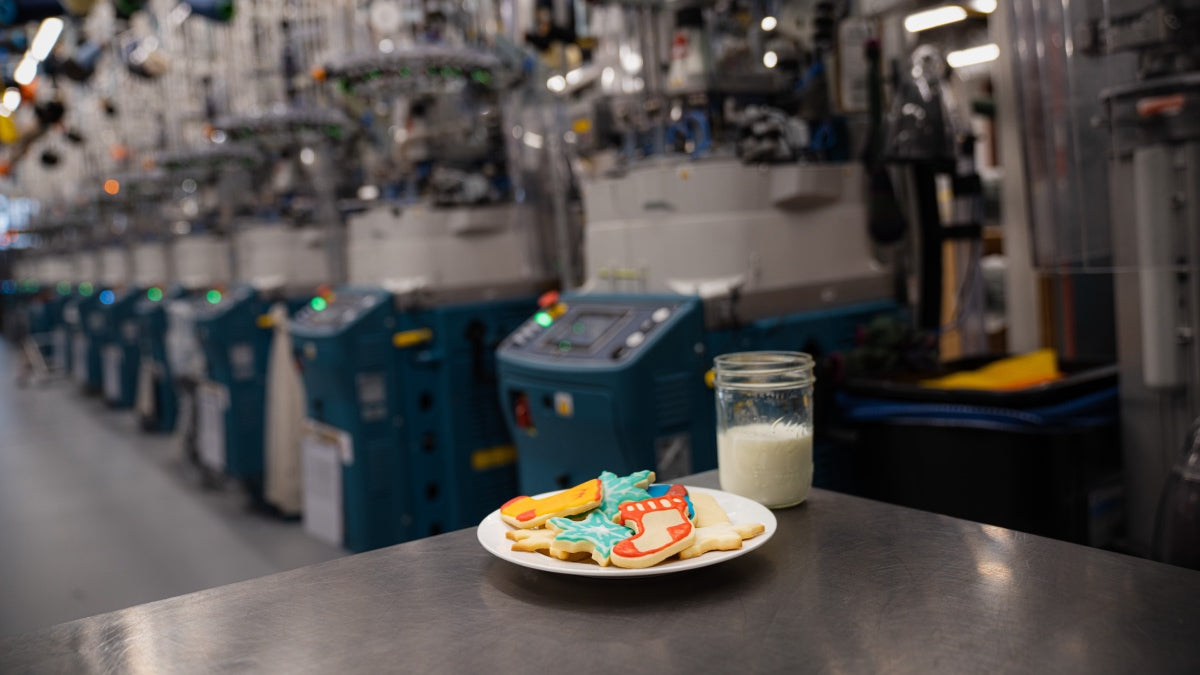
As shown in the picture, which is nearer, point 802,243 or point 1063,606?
point 1063,606

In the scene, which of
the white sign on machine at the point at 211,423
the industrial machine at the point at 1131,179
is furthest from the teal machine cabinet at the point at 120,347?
the industrial machine at the point at 1131,179

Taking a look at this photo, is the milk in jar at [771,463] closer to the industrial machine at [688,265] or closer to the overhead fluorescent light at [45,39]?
the industrial machine at [688,265]

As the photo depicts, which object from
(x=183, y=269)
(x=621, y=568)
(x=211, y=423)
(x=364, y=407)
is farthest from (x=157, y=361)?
(x=621, y=568)

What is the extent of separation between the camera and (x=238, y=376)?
5082 millimetres

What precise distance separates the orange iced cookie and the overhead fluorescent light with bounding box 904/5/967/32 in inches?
90.3

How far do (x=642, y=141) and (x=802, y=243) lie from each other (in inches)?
23.2

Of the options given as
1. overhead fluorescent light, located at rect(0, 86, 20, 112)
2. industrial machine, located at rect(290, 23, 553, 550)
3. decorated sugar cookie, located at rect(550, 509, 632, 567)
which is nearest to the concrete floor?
industrial machine, located at rect(290, 23, 553, 550)

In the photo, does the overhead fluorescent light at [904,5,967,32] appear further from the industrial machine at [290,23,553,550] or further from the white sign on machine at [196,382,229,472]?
the white sign on machine at [196,382,229,472]

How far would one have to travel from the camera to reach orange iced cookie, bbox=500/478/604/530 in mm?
1189

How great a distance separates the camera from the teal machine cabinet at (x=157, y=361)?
6848mm

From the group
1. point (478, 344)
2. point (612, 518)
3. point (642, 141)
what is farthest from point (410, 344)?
point (612, 518)

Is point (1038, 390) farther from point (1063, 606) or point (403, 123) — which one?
point (403, 123)

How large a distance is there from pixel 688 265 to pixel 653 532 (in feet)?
5.28

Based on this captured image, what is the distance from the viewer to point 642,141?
2957 mm
